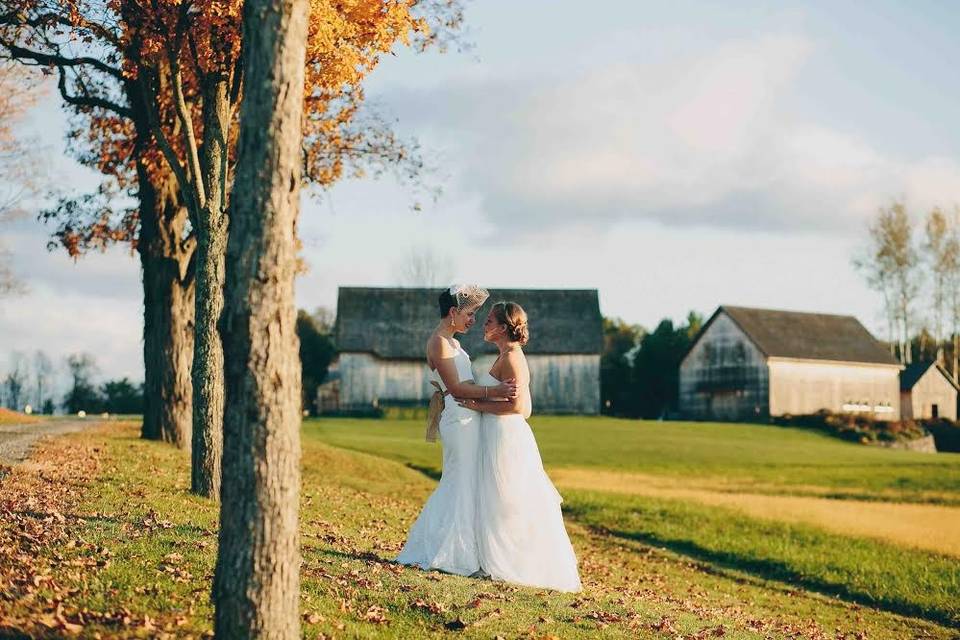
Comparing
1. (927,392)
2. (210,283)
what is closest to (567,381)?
(927,392)

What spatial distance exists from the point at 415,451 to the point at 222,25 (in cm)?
2609

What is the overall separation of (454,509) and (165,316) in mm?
16010

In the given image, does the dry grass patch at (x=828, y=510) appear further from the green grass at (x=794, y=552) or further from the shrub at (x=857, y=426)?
the shrub at (x=857, y=426)

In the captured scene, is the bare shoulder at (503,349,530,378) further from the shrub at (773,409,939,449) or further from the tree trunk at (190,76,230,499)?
the shrub at (773,409,939,449)

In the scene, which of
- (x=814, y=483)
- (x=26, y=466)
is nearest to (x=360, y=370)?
(x=814, y=483)

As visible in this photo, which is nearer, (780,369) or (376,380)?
(376,380)

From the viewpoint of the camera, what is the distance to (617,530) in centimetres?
2586

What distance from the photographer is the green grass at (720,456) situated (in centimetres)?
3642

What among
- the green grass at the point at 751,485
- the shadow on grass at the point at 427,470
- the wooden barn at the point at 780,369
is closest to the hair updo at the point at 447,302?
the green grass at the point at 751,485

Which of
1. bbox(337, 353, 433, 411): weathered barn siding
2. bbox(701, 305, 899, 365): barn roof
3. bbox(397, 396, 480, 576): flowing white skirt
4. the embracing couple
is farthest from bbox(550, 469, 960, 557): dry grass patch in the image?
bbox(701, 305, 899, 365): barn roof

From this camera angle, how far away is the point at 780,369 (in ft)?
238

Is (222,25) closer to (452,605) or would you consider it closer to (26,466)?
(26,466)

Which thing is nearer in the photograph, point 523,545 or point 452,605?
point 452,605

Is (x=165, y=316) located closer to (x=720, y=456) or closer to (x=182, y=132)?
(x=182, y=132)
